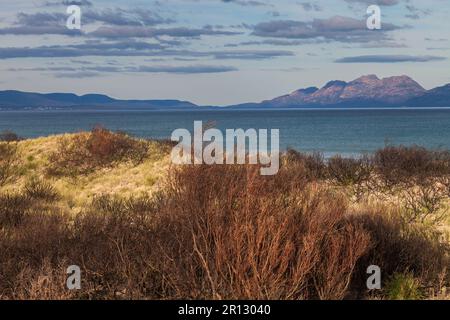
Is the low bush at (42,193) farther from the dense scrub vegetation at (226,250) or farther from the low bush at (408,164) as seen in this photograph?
the low bush at (408,164)

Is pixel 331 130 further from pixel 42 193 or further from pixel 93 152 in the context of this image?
pixel 42 193

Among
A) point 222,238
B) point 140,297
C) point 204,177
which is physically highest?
point 204,177

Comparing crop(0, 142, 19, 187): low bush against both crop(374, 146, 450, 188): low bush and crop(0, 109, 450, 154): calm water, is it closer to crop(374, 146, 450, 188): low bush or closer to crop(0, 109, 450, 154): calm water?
crop(0, 109, 450, 154): calm water

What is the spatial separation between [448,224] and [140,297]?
8325 millimetres

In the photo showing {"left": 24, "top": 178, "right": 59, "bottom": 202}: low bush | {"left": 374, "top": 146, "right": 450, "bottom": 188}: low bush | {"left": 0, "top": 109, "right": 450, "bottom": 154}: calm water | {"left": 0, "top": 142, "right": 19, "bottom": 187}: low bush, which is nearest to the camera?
{"left": 24, "top": 178, "right": 59, "bottom": 202}: low bush

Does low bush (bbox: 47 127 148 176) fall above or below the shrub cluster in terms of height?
above

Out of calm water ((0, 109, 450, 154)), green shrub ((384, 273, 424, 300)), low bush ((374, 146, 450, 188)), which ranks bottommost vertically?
green shrub ((384, 273, 424, 300))

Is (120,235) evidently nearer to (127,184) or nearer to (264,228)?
(264,228)

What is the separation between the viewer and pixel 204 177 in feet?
30.8

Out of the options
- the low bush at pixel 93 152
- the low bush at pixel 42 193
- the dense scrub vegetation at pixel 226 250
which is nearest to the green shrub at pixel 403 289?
the dense scrub vegetation at pixel 226 250

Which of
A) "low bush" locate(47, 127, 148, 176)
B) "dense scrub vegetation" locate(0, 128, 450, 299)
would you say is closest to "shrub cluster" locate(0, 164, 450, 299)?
"dense scrub vegetation" locate(0, 128, 450, 299)
